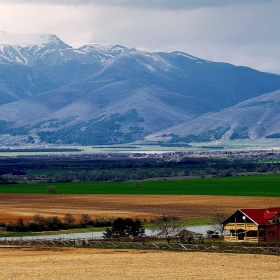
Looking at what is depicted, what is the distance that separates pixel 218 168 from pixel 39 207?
83813 mm

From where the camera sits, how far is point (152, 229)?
68375mm

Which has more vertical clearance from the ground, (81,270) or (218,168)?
(218,168)

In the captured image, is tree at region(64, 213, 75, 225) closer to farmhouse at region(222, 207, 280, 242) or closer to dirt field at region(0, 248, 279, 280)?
farmhouse at region(222, 207, 280, 242)

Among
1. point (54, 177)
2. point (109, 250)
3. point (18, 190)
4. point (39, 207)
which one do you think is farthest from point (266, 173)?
point (109, 250)

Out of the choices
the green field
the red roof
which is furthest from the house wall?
the green field

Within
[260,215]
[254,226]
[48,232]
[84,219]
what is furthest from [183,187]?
[254,226]

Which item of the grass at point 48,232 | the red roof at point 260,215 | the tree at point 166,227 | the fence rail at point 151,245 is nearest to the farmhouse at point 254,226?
the red roof at point 260,215

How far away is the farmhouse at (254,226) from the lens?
61031mm

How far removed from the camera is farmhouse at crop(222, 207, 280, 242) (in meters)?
61.0

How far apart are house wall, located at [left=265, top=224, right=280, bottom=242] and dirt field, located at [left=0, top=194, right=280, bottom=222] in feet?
61.1

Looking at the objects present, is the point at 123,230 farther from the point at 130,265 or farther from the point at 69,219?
the point at 130,265

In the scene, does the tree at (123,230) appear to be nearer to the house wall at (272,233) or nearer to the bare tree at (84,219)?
the house wall at (272,233)

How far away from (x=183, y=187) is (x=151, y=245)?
64948mm

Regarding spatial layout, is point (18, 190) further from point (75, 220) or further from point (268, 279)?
point (268, 279)
